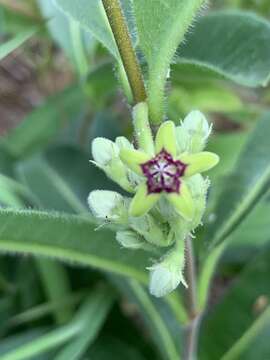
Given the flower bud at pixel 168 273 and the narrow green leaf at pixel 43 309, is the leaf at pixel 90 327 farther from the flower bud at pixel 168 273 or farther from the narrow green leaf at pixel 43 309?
the flower bud at pixel 168 273

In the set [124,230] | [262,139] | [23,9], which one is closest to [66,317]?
[262,139]

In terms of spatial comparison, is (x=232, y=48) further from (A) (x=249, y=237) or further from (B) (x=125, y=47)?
(A) (x=249, y=237)

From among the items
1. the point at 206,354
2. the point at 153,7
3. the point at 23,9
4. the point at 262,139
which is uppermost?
the point at 153,7

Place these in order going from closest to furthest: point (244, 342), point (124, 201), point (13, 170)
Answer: point (124, 201)
point (244, 342)
point (13, 170)

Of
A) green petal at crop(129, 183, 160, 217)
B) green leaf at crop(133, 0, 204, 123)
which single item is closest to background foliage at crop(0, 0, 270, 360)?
green leaf at crop(133, 0, 204, 123)

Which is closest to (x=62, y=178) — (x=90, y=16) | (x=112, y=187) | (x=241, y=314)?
(x=112, y=187)

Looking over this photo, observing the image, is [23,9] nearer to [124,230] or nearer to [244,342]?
[244,342]

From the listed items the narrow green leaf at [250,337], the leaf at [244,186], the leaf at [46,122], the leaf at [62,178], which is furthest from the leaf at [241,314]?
the leaf at [46,122]
